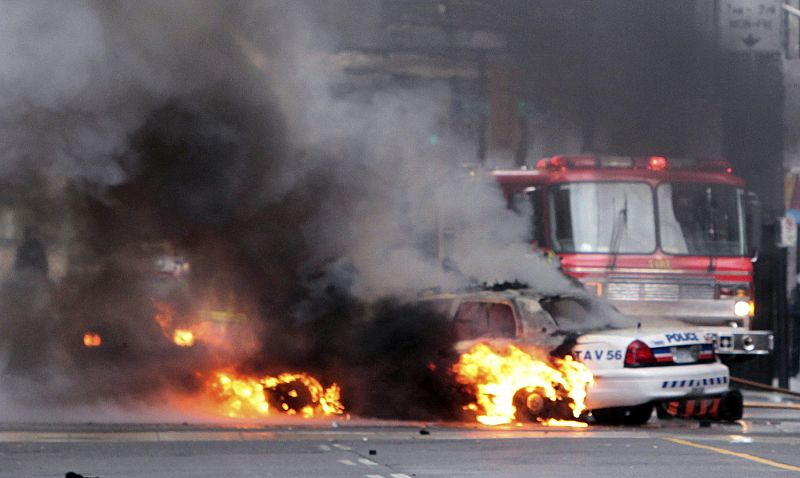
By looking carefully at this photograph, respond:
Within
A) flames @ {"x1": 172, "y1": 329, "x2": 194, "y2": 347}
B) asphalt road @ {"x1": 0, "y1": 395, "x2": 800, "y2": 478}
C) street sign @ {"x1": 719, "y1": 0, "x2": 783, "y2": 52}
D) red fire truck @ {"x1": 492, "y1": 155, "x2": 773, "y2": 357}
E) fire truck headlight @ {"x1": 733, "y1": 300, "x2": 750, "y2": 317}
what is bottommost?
asphalt road @ {"x1": 0, "y1": 395, "x2": 800, "y2": 478}

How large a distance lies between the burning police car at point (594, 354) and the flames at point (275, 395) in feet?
4.54

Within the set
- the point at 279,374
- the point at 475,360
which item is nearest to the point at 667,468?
the point at 475,360

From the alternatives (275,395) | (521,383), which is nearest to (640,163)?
(521,383)

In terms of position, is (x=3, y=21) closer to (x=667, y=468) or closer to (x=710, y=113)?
(x=667, y=468)

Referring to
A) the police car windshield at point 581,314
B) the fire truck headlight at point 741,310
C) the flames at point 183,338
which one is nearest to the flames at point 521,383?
the police car windshield at point 581,314

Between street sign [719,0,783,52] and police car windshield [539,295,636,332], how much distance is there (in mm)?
7969

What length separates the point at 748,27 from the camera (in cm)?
2138

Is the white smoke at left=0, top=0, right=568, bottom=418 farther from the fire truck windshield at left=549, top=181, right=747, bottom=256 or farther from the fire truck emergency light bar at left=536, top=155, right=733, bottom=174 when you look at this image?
the fire truck emergency light bar at left=536, top=155, right=733, bottom=174

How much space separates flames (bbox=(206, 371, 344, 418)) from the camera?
565 inches

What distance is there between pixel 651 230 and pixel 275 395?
6.50m

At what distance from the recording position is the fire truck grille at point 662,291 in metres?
18.8

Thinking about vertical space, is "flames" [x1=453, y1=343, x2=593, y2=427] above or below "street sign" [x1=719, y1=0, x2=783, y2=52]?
below

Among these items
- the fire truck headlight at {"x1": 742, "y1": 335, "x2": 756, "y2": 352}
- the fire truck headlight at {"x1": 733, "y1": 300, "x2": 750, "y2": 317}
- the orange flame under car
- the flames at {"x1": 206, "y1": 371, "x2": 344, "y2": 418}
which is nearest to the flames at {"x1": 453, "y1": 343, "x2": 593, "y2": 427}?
the flames at {"x1": 206, "y1": 371, "x2": 344, "y2": 418}

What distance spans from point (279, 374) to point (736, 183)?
7.43m
